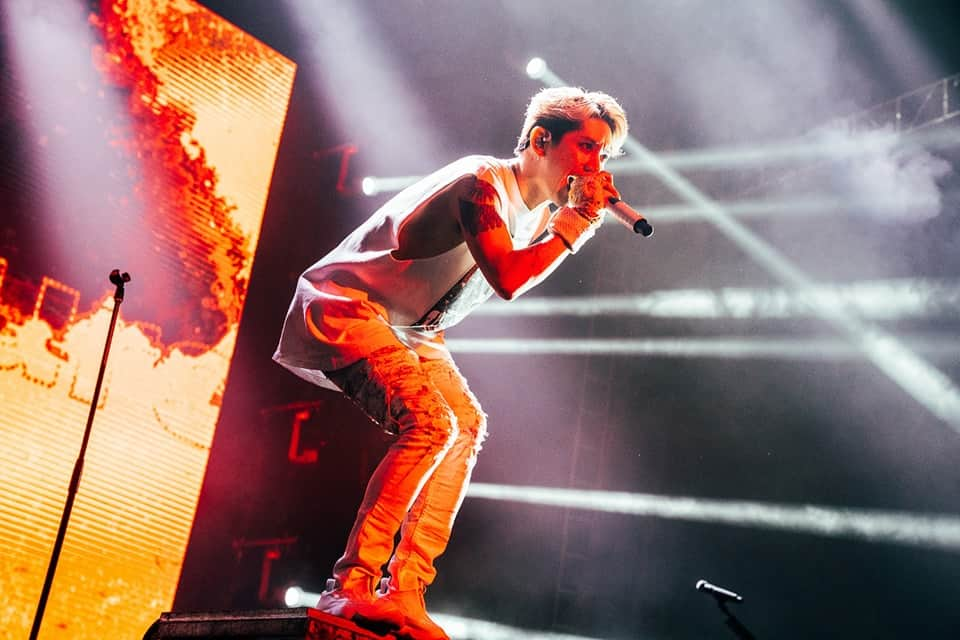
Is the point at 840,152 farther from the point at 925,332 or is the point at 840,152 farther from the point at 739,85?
the point at 925,332

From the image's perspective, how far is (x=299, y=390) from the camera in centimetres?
717

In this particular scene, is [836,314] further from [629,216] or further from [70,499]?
[70,499]

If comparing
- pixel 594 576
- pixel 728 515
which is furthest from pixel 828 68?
pixel 594 576

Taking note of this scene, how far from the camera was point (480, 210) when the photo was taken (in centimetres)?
244

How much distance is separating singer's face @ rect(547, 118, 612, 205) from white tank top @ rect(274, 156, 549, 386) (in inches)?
5.3

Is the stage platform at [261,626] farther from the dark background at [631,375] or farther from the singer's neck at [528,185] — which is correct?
the dark background at [631,375]

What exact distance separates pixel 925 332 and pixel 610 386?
2114mm

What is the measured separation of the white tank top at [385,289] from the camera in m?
2.55

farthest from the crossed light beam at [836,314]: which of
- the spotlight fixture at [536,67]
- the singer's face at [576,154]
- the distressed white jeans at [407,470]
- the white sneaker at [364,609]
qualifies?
the white sneaker at [364,609]

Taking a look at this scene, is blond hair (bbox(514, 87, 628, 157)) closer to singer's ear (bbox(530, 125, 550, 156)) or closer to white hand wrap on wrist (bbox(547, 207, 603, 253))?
singer's ear (bbox(530, 125, 550, 156))

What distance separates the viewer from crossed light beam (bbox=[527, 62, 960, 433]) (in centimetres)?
503

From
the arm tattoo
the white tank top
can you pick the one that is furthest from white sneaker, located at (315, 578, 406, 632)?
the arm tattoo

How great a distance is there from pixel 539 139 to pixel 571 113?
120 mm

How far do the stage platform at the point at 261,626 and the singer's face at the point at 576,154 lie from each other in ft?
4.35
